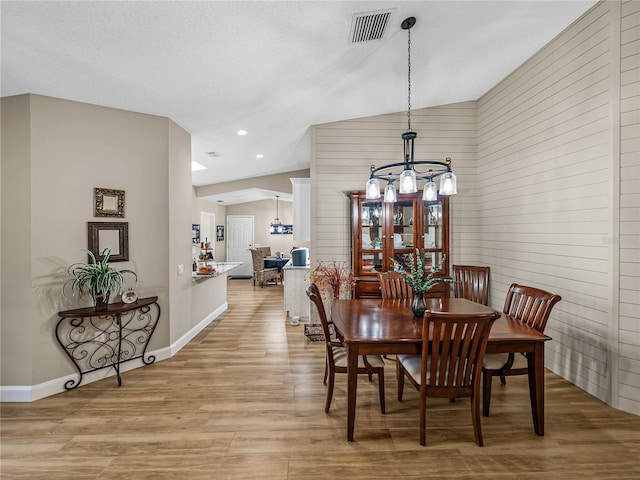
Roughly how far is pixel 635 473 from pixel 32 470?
3651 mm

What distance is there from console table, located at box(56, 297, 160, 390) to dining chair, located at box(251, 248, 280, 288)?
486 cm

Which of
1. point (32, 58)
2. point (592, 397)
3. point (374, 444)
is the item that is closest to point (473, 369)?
point (374, 444)

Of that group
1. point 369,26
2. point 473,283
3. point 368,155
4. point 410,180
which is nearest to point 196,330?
point 368,155

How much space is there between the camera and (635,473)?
1881 mm

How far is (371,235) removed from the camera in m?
4.31

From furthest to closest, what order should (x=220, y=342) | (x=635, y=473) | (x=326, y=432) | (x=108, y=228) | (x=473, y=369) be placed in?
(x=220, y=342) → (x=108, y=228) → (x=326, y=432) → (x=473, y=369) → (x=635, y=473)

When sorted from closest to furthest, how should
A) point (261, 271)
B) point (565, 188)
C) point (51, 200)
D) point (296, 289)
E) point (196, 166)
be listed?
point (51, 200)
point (565, 188)
point (296, 289)
point (196, 166)
point (261, 271)

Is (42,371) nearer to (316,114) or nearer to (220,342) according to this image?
(220,342)

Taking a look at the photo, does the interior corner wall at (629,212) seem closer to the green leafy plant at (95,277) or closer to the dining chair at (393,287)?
the dining chair at (393,287)

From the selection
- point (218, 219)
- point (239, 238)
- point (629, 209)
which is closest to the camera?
point (629, 209)

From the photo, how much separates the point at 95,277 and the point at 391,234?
333cm

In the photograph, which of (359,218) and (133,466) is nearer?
(133,466)

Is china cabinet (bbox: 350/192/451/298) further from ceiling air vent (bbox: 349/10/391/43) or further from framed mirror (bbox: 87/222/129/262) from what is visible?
framed mirror (bbox: 87/222/129/262)

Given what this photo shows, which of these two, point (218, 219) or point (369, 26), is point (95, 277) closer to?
point (369, 26)
